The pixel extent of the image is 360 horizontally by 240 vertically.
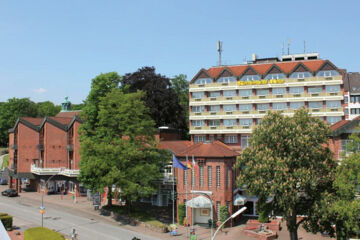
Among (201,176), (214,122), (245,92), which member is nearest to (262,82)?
(245,92)

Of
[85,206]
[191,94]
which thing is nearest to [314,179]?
[85,206]

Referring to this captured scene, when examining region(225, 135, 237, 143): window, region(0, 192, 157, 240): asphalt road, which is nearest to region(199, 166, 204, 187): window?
region(0, 192, 157, 240): asphalt road

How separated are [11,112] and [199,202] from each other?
310 feet

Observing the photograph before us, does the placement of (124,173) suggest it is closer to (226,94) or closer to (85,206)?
(85,206)

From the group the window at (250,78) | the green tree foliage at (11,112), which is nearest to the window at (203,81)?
the window at (250,78)

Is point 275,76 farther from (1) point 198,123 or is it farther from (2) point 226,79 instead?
(1) point 198,123

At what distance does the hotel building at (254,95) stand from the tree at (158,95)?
685 cm

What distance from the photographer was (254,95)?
231ft

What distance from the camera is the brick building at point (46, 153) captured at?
7169 cm

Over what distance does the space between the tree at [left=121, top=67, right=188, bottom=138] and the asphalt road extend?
1156 inches

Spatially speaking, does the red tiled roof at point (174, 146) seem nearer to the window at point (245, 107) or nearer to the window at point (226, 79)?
the window at point (245, 107)

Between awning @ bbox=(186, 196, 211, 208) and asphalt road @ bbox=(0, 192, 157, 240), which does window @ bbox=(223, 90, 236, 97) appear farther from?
asphalt road @ bbox=(0, 192, 157, 240)

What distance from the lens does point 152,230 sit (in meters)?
48.2

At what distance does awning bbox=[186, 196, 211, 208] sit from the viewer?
1982 inches
